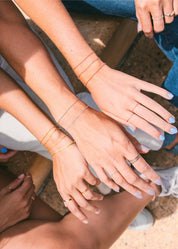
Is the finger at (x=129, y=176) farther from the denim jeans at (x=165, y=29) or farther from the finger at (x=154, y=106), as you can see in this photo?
the denim jeans at (x=165, y=29)

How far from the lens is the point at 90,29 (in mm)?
1454

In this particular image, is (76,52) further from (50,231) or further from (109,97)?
(50,231)

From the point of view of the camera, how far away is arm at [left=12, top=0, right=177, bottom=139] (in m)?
0.85

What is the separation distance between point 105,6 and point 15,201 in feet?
3.26

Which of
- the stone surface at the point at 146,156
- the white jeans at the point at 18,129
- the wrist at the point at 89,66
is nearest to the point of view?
the wrist at the point at 89,66

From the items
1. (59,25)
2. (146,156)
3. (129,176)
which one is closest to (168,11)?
(59,25)

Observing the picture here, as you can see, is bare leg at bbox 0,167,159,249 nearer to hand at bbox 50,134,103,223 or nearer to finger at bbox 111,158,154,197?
hand at bbox 50,134,103,223

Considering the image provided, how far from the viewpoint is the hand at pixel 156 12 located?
2.86 feet

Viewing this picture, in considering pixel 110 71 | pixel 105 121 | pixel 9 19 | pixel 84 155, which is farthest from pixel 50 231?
pixel 9 19

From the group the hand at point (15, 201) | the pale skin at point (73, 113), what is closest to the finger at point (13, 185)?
the hand at point (15, 201)

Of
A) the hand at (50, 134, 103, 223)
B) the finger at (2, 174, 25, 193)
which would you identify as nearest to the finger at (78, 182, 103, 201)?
the hand at (50, 134, 103, 223)

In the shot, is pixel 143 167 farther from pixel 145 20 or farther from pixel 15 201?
pixel 15 201

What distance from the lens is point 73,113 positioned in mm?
908

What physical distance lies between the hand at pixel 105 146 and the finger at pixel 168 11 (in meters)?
0.42
